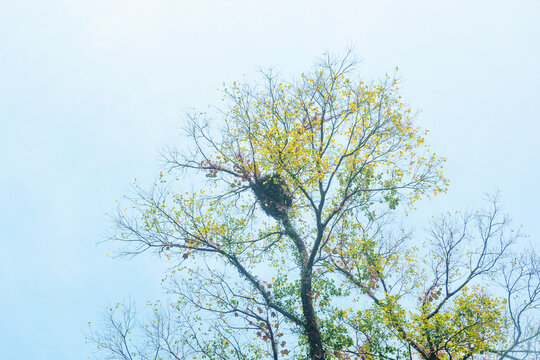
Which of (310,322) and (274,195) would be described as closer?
(310,322)

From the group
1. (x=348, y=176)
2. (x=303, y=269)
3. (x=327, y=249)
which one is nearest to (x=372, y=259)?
(x=327, y=249)

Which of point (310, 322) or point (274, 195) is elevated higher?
point (274, 195)

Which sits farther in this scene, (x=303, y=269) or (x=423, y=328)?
(x=303, y=269)

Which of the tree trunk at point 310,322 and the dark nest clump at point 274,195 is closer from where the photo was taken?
the tree trunk at point 310,322

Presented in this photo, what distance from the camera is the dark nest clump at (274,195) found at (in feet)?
37.0

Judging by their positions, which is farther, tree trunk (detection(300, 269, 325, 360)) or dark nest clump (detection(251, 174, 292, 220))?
dark nest clump (detection(251, 174, 292, 220))

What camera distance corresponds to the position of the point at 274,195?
37.2ft

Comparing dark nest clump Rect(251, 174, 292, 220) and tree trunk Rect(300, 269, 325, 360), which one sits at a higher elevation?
dark nest clump Rect(251, 174, 292, 220)

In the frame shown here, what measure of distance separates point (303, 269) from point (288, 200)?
239 cm

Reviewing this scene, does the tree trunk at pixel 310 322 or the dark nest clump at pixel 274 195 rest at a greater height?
the dark nest clump at pixel 274 195

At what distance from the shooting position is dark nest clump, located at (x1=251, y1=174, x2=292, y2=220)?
37.0 feet

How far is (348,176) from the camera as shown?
9.23 meters

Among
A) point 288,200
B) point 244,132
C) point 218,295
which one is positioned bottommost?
point 218,295

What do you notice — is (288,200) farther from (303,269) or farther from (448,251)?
(448,251)
